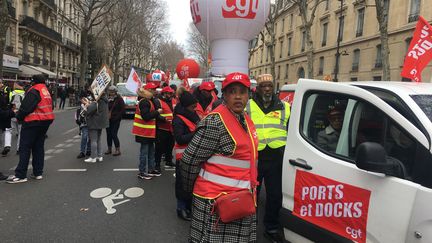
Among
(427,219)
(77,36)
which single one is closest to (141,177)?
(427,219)

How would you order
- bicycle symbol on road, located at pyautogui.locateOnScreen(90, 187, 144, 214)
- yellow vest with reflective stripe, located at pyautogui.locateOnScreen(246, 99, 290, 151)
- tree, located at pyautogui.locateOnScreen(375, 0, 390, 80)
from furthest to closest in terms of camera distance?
tree, located at pyautogui.locateOnScreen(375, 0, 390, 80), bicycle symbol on road, located at pyautogui.locateOnScreen(90, 187, 144, 214), yellow vest with reflective stripe, located at pyautogui.locateOnScreen(246, 99, 290, 151)

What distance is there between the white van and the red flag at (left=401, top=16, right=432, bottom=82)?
345cm

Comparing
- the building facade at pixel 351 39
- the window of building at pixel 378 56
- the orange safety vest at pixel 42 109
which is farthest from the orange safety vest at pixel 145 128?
the window of building at pixel 378 56

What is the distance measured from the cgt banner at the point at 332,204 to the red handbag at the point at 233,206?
27.5 inches

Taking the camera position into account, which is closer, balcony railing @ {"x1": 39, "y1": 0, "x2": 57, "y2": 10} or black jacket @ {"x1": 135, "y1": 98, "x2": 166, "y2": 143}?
black jacket @ {"x1": 135, "y1": 98, "x2": 166, "y2": 143}

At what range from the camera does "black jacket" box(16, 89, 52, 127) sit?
19.5ft

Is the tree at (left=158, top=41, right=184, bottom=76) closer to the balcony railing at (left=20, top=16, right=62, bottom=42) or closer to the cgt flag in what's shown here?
the balcony railing at (left=20, top=16, right=62, bottom=42)

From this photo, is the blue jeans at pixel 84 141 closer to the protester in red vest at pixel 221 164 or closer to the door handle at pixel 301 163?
the door handle at pixel 301 163

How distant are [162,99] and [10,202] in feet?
9.78

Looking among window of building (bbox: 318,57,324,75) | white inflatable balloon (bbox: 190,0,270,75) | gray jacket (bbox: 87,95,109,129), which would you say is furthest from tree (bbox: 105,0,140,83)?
gray jacket (bbox: 87,95,109,129)

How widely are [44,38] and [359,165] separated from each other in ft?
Result: 139

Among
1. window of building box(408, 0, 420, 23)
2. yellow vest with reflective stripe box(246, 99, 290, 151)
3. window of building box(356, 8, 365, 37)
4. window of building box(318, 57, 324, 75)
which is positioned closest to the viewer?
yellow vest with reflective stripe box(246, 99, 290, 151)

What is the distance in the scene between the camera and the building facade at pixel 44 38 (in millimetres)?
32978

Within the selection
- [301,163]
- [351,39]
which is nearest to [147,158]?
[301,163]
